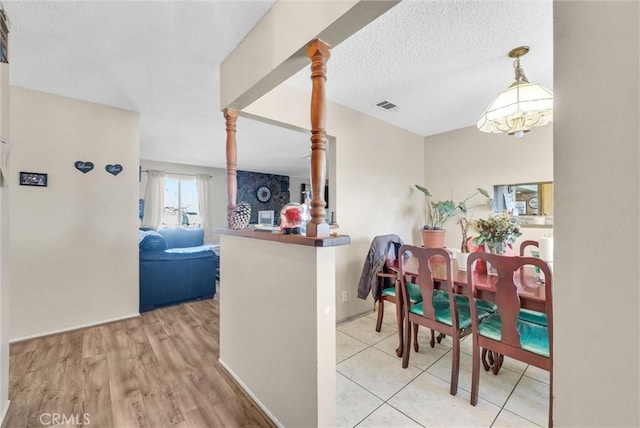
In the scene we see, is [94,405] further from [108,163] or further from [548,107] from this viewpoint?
[548,107]

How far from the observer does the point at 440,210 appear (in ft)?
11.8

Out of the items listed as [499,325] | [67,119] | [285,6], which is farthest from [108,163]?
[499,325]

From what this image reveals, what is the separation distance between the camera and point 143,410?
5.15 ft

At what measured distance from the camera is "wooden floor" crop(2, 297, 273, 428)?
5.00ft

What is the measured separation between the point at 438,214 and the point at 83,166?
14.1 ft

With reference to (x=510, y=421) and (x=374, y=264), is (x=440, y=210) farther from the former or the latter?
(x=510, y=421)

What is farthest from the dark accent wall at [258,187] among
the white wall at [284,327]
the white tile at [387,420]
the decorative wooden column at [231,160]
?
the white tile at [387,420]

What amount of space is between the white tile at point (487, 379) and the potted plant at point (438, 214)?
5.05 ft

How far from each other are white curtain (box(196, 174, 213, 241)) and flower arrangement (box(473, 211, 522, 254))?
610 centimetres

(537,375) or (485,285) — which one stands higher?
(485,285)

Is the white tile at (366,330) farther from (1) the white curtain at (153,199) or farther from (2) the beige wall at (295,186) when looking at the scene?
(2) the beige wall at (295,186)

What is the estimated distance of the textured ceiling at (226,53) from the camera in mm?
1546

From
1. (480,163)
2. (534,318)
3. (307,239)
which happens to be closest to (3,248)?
(307,239)

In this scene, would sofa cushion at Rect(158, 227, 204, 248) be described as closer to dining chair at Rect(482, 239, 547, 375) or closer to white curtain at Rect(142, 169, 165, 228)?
white curtain at Rect(142, 169, 165, 228)
